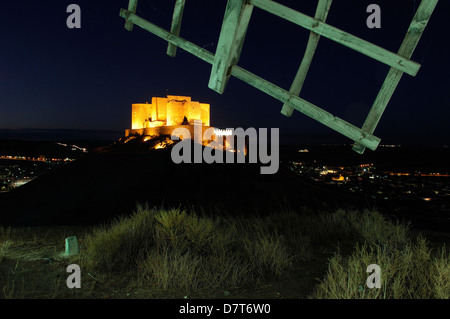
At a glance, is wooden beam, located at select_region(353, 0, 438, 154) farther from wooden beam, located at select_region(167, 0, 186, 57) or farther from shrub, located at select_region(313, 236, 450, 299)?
wooden beam, located at select_region(167, 0, 186, 57)

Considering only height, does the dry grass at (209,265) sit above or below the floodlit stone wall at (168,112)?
below

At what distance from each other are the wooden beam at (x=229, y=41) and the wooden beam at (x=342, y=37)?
0.39 ft

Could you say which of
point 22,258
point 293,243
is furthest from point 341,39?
point 22,258

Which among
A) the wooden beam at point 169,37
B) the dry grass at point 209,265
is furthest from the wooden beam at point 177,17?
the dry grass at point 209,265

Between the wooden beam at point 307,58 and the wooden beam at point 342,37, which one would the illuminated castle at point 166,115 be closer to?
the wooden beam at point 307,58

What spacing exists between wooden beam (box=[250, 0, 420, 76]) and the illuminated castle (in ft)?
138

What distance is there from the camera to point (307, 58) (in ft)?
8.59

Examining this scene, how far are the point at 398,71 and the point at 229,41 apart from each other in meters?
1.30

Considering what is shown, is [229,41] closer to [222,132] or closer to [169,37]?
[169,37]

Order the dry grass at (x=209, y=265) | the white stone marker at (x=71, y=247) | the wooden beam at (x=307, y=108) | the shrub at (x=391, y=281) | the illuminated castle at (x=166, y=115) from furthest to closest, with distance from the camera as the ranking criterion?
1. the illuminated castle at (x=166, y=115)
2. the white stone marker at (x=71, y=247)
3. the dry grass at (x=209, y=265)
4. the shrub at (x=391, y=281)
5. the wooden beam at (x=307, y=108)

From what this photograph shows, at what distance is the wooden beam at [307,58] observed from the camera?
7.78 feet

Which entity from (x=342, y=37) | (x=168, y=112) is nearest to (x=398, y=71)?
(x=342, y=37)

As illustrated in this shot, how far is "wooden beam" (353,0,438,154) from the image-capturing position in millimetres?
2170
